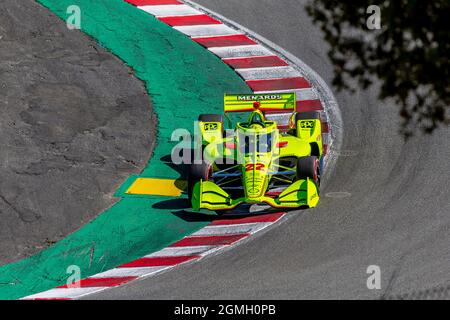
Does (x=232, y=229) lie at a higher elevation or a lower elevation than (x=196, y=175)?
lower

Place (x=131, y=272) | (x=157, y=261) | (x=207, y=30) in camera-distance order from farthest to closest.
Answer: (x=207, y=30)
(x=157, y=261)
(x=131, y=272)

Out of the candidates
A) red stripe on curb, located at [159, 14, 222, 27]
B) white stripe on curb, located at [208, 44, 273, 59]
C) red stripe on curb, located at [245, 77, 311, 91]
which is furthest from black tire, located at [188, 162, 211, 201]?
red stripe on curb, located at [159, 14, 222, 27]

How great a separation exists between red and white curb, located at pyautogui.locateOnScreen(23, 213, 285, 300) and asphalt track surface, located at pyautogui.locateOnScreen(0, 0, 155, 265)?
1442mm

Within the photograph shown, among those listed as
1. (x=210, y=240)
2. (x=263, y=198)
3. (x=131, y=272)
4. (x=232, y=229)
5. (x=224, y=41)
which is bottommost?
(x=131, y=272)

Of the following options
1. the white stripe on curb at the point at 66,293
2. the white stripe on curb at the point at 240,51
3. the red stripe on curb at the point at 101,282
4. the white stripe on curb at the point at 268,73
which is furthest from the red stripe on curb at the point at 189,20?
the white stripe on curb at the point at 66,293

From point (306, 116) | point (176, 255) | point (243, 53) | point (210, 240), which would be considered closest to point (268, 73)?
point (243, 53)

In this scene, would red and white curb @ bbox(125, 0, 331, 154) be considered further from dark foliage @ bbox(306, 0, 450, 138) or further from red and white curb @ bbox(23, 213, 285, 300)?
dark foliage @ bbox(306, 0, 450, 138)

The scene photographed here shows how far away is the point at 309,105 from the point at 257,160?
13.5 feet

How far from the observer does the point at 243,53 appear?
21.7m

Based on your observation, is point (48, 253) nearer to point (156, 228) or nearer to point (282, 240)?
point (156, 228)

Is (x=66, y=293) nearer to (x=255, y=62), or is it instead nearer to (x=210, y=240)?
(x=210, y=240)

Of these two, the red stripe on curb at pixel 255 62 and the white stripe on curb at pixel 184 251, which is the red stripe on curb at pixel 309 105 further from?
the white stripe on curb at pixel 184 251

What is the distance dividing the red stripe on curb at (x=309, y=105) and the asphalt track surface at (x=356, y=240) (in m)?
0.67

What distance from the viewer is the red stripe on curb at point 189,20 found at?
2302 centimetres
